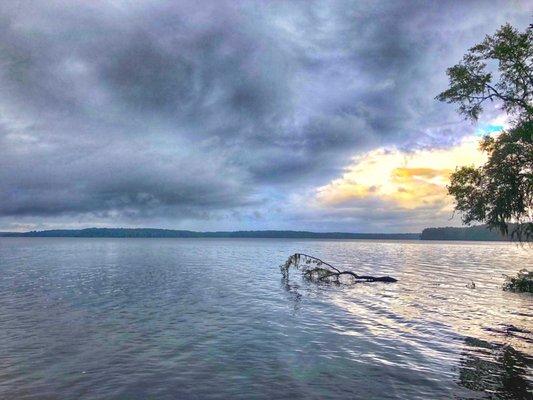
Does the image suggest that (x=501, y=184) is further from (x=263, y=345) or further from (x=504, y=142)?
(x=263, y=345)

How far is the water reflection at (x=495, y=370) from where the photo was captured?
14.7m

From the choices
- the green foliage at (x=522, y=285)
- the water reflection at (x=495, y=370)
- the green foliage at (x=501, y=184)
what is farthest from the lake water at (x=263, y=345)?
the green foliage at (x=501, y=184)

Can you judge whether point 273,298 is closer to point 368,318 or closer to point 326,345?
point 368,318

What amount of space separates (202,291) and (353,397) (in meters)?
30.0

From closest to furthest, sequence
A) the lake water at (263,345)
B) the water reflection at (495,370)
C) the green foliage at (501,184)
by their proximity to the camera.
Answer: the water reflection at (495,370) < the lake water at (263,345) < the green foliage at (501,184)

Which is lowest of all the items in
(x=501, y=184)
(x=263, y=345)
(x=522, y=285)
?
(x=263, y=345)

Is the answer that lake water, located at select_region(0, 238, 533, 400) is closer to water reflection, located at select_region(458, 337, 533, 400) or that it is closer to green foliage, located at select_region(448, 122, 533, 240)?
water reflection, located at select_region(458, 337, 533, 400)

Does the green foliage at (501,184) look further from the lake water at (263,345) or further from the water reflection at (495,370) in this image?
the water reflection at (495,370)

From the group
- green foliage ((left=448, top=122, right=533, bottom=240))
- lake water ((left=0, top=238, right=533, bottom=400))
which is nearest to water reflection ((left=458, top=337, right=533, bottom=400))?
lake water ((left=0, top=238, right=533, bottom=400))

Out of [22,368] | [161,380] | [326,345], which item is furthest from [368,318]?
[22,368]

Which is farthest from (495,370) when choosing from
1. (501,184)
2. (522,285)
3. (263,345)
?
(522,285)

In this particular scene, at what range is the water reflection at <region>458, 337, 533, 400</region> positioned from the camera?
1471 centimetres

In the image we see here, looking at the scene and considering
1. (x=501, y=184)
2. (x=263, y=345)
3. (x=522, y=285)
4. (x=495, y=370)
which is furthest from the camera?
(x=522, y=285)

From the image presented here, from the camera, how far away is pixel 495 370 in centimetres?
1706
